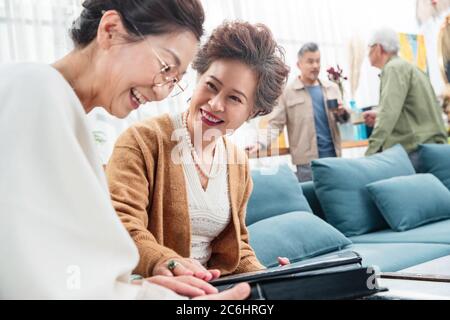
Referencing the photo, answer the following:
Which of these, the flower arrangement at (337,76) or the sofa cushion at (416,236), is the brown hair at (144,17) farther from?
the flower arrangement at (337,76)

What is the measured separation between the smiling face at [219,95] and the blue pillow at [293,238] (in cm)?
80

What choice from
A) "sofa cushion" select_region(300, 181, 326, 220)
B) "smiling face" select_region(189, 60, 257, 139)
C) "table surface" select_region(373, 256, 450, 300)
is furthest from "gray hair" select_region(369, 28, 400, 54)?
"table surface" select_region(373, 256, 450, 300)

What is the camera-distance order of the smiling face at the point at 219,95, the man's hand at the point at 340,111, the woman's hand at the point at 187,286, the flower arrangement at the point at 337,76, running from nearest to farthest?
the woman's hand at the point at 187,286
the smiling face at the point at 219,95
the man's hand at the point at 340,111
the flower arrangement at the point at 337,76

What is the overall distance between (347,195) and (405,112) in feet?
3.71

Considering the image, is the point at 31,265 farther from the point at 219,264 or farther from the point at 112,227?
the point at 219,264

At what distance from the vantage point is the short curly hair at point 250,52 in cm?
137

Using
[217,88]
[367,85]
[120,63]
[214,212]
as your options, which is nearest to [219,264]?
[214,212]

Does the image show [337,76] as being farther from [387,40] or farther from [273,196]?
[273,196]

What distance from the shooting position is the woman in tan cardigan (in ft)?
4.10

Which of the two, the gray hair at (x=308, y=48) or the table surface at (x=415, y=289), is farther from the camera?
the gray hair at (x=308, y=48)

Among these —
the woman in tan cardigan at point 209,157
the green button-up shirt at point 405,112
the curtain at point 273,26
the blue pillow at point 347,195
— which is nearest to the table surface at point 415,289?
the woman in tan cardigan at point 209,157

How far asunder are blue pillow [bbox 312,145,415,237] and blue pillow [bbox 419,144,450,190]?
2.05 feet

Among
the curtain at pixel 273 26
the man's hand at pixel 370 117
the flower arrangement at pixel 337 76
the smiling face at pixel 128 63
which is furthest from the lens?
the man's hand at pixel 370 117

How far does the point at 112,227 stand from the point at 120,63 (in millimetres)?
336
